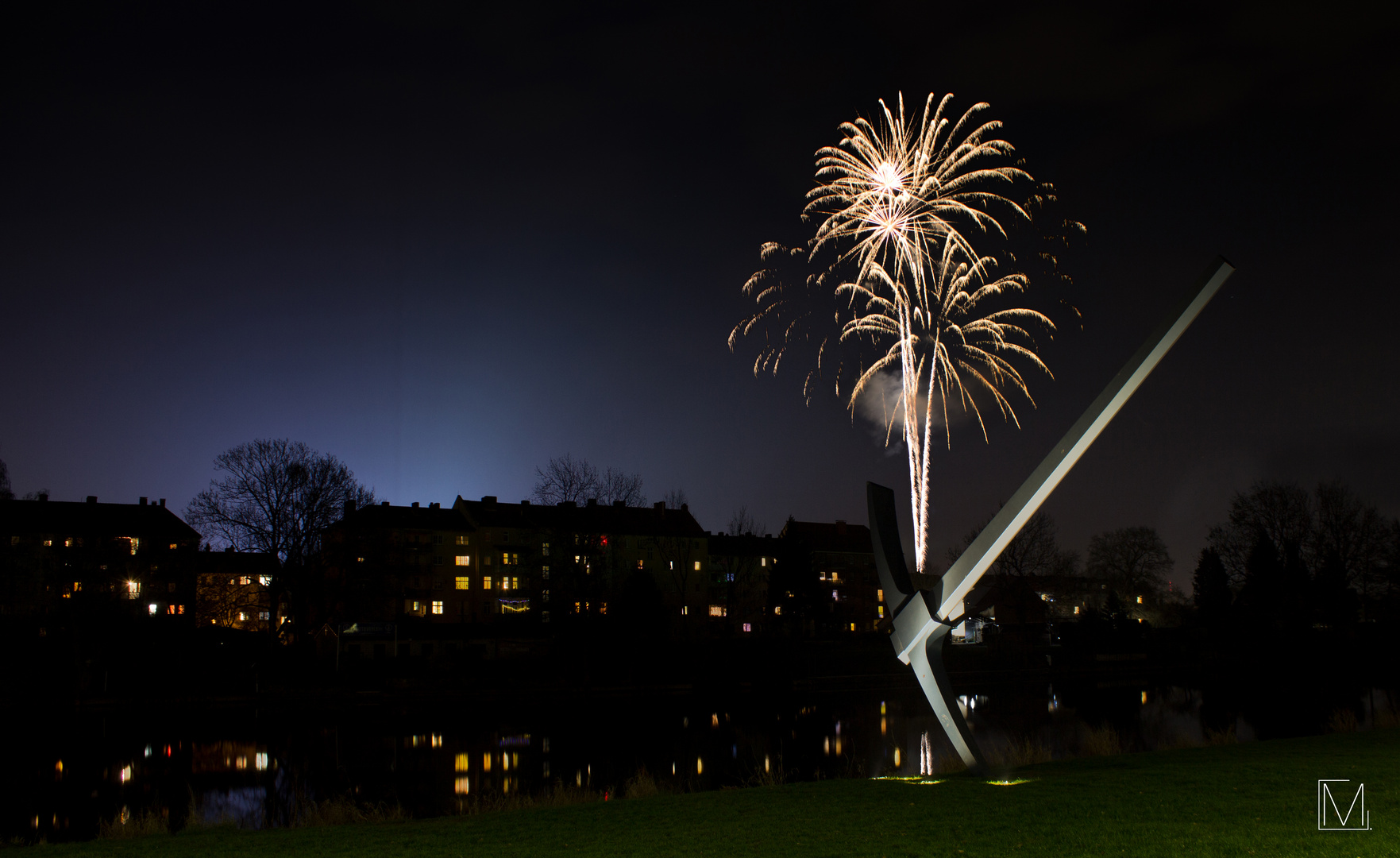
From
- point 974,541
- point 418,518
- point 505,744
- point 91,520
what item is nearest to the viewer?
point 974,541

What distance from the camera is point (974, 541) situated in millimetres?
13234

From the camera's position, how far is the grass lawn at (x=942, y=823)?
10203 millimetres

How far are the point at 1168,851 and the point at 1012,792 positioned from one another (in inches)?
163

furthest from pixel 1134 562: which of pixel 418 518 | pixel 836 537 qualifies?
pixel 418 518

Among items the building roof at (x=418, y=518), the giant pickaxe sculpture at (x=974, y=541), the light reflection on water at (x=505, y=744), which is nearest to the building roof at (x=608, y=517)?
the building roof at (x=418, y=518)

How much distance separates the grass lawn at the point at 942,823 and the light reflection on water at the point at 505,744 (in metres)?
7.15

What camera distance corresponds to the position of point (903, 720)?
41.2m

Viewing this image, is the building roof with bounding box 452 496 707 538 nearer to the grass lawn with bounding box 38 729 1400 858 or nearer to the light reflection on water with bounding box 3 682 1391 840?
the light reflection on water with bounding box 3 682 1391 840

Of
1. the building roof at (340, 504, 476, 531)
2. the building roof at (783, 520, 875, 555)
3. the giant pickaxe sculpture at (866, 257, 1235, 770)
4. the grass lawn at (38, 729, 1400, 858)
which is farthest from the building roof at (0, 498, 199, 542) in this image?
the giant pickaxe sculpture at (866, 257, 1235, 770)

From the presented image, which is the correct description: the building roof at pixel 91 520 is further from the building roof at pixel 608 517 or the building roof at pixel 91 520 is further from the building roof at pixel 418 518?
the building roof at pixel 608 517

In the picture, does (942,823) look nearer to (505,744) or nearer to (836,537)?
(505,744)

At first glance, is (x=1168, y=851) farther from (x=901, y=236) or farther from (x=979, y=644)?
(x=979, y=644)

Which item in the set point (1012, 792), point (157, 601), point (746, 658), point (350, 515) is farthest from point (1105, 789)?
point (157, 601)

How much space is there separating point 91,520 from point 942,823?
86765 mm
